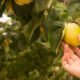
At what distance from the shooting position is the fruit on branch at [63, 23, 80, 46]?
1261 millimetres

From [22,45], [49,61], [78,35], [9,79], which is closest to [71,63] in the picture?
[78,35]

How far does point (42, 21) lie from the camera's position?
1278mm

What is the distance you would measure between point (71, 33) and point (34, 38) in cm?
18

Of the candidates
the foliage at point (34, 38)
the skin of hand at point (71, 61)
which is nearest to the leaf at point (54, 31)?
the foliage at point (34, 38)

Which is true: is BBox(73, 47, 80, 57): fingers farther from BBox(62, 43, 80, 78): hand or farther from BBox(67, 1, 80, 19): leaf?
BBox(67, 1, 80, 19): leaf

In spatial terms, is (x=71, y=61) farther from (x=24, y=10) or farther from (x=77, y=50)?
(x=24, y=10)

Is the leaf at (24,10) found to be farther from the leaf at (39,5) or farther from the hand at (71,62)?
the hand at (71,62)

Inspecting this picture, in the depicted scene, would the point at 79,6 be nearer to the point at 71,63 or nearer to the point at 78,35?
the point at 78,35

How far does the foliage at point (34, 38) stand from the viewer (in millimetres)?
1258

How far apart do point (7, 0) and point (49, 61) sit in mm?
1219

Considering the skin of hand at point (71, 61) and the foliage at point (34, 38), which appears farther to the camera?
the skin of hand at point (71, 61)

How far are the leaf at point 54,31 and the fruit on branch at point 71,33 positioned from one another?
3 cm

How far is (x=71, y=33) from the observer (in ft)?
4.22

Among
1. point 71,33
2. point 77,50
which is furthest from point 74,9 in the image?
point 77,50
